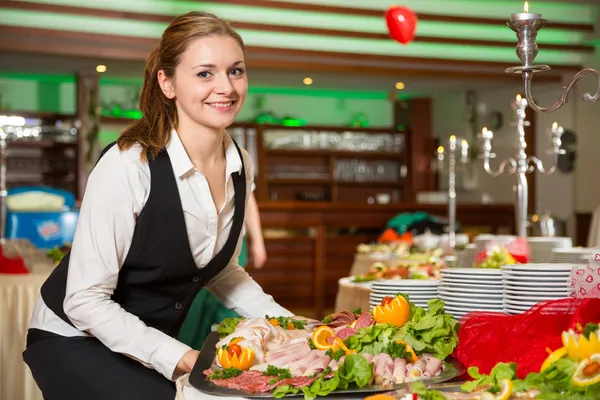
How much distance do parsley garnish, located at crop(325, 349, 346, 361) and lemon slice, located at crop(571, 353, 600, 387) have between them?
43 centimetres

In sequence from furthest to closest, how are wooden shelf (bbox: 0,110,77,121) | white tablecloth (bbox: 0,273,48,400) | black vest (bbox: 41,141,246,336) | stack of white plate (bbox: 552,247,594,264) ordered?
wooden shelf (bbox: 0,110,77,121) → white tablecloth (bbox: 0,273,48,400) → stack of white plate (bbox: 552,247,594,264) → black vest (bbox: 41,141,246,336)

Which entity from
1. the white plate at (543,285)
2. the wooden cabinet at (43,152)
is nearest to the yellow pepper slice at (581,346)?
the white plate at (543,285)

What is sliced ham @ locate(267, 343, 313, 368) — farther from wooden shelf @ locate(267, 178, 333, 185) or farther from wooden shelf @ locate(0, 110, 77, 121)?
wooden shelf @ locate(267, 178, 333, 185)

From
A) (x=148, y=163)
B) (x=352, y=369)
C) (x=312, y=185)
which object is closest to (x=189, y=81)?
(x=148, y=163)

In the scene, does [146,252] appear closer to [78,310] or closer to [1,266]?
[78,310]

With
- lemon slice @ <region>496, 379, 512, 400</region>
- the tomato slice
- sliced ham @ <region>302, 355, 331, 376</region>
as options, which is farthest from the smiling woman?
lemon slice @ <region>496, 379, 512, 400</region>

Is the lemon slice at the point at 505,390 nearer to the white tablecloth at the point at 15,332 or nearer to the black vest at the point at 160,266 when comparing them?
the black vest at the point at 160,266

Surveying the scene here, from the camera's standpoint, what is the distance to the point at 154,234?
2098 millimetres

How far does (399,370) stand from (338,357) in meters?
0.11

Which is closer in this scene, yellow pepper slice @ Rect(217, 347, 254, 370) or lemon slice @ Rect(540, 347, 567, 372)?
lemon slice @ Rect(540, 347, 567, 372)

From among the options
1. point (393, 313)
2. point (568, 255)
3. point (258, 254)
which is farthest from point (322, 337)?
point (258, 254)

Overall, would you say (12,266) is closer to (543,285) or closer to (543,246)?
(543,246)

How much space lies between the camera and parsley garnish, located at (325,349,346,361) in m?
1.57

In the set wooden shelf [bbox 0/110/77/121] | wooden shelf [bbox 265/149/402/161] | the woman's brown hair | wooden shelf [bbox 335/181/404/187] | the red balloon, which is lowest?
wooden shelf [bbox 335/181/404/187]
